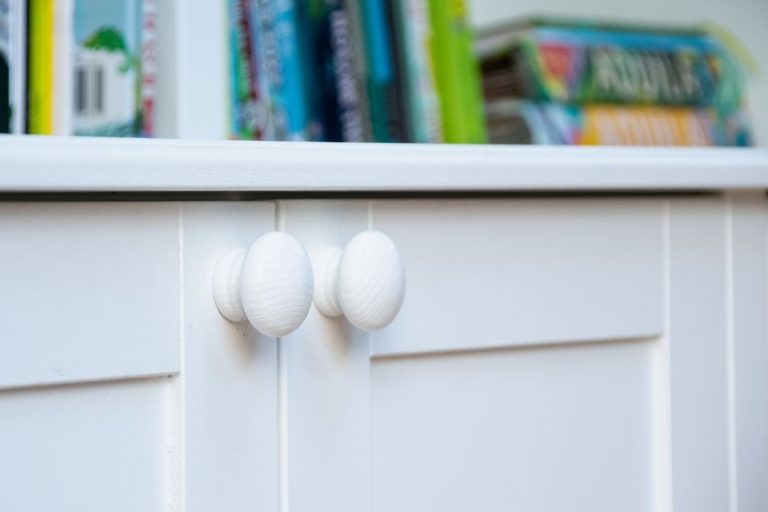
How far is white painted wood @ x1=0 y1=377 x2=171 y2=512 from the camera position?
0.48m

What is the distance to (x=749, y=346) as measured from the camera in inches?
27.3

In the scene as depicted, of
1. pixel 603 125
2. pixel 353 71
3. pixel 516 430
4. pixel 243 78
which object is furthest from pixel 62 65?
pixel 603 125

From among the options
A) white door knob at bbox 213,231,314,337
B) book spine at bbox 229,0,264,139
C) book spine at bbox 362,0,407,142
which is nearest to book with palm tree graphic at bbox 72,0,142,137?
book spine at bbox 229,0,264,139

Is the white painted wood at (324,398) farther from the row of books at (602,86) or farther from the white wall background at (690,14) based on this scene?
the white wall background at (690,14)

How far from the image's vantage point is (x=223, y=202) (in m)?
0.53

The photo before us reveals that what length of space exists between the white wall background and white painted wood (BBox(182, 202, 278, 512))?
0.86 m

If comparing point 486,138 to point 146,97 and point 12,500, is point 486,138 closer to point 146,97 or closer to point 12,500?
point 146,97

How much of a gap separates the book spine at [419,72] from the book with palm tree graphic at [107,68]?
270mm

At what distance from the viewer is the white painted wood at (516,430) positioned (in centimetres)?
58

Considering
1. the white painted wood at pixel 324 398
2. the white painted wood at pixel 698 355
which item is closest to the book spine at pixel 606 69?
the white painted wood at pixel 698 355

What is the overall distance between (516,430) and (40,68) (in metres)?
0.39

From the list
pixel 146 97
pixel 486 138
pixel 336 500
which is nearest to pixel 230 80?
pixel 146 97

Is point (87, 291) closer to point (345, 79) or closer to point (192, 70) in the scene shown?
point (192, 70)

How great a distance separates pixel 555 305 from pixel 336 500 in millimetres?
164
